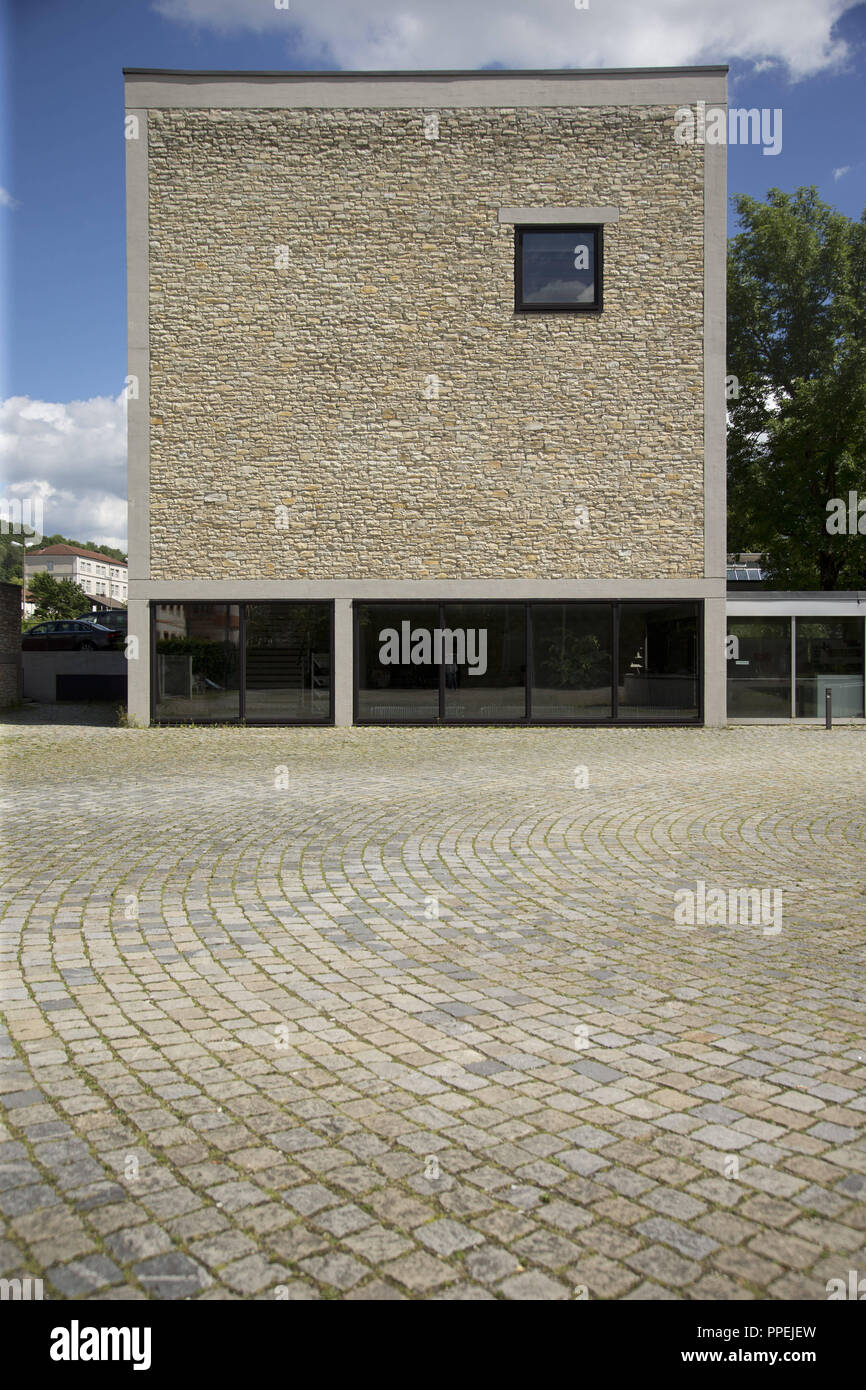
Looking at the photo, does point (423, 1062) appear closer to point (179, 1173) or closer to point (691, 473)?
point (179, 1173)

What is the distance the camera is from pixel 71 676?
27578 mm

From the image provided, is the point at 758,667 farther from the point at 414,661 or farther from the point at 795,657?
the point at 414,661

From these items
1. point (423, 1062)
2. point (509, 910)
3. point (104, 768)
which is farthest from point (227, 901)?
point (104, 768)

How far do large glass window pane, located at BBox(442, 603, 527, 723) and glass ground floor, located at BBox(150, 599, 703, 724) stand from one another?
0.07 ft

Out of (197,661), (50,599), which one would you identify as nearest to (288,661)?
(197,661)

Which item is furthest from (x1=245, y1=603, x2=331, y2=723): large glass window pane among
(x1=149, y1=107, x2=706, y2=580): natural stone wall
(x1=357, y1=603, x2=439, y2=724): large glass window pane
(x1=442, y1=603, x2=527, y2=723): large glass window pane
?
(x1=442, y1=603, x2=527, y2=723): large glass window pane

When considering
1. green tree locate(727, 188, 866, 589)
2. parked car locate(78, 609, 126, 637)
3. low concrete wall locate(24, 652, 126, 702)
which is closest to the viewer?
low concrete wall locate(24, 652, 126, 702)

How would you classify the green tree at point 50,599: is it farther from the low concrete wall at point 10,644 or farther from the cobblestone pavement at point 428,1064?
the cobblestone pavement at point 428,1064

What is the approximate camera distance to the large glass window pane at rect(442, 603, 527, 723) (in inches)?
784

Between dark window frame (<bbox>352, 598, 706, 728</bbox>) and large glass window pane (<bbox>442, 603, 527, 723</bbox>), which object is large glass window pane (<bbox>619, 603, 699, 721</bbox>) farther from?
large glass window pane (<bbox>442, 603, 527, 723</bbox>)

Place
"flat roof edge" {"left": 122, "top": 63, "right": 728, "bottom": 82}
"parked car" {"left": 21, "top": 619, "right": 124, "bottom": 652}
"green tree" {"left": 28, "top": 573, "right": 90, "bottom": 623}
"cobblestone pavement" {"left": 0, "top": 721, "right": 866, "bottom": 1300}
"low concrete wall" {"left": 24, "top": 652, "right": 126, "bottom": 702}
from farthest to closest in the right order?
"green tree" {"left": 28, "top": 573, "right": 90, "bottom": 623} < "parked car" {"left": 21, "top": 619, "right": 124, "bottom": 652} < "low concrete wall" {"left": 24, "top": 652, "right": 126, "bottom": 702} < "flat roof edge" {"left": 122, "top": 63, "right": 728, "bottom": 82} < "cobblestone pavement" {"left": 0, "top": 721, "right": 866, "bottom": 1300}

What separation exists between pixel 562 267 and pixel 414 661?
851 cm

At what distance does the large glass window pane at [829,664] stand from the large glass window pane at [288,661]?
9934 millimetres

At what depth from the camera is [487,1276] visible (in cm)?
260
